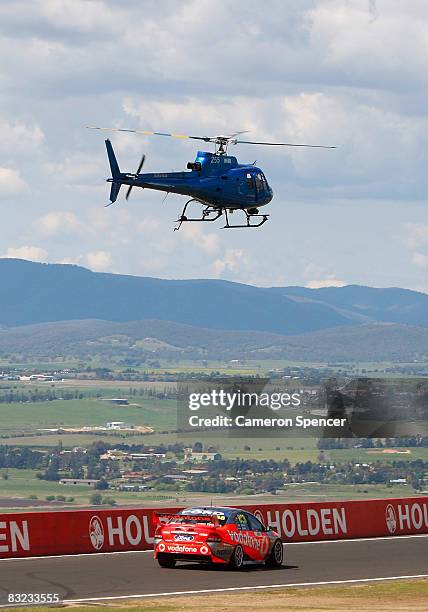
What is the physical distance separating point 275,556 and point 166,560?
2662 millimetres

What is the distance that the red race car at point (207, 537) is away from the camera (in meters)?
30.1

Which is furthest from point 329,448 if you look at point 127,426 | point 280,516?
point 280,516

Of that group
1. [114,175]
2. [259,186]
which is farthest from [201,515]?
[259,186]

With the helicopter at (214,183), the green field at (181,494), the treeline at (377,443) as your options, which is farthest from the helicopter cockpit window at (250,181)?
the treeline at (377,443)

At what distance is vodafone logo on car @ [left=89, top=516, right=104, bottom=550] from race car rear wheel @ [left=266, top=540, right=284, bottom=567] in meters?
4.71

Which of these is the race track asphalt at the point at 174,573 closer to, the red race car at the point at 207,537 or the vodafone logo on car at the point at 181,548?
the red race car at the point at 207,537

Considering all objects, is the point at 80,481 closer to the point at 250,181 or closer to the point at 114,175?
the point at 250,181

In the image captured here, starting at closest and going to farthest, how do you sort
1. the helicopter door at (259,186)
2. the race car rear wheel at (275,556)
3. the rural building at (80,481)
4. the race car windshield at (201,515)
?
the race car windshield at (201,515) → the race car rear wheel at (275,556) → the helicopter door at (259,186) → the rural building at (80,481)

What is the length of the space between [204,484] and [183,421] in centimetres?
6558

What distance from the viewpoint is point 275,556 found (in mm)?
32344

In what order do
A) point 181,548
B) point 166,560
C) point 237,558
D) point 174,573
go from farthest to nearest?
point 166,560 < point 237,558 < point 174,573 < point 181,548

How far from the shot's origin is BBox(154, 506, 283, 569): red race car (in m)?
30.1

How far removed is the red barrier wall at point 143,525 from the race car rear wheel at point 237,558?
12.2 feet

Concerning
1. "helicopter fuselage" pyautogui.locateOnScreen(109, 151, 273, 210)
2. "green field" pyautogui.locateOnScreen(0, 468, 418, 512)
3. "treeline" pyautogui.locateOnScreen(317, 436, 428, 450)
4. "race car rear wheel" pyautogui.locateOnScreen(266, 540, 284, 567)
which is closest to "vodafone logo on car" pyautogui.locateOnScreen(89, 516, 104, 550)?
"race car rear wheel" pyautogui.locateOnScreen(266, 540, 284, 567)
